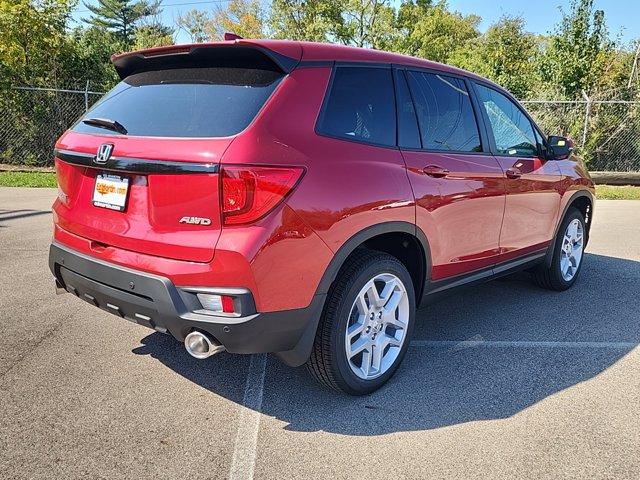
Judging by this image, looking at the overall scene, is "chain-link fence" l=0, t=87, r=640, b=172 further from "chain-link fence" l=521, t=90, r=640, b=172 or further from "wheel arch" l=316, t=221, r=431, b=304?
"wheel arch" l=316, t=221, r=431, b=304

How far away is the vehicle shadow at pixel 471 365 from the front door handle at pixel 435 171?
120 cm

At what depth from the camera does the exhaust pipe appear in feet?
7.93

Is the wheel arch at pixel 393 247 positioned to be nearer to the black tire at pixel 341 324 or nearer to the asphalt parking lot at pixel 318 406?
the black tire at pixel 341 324

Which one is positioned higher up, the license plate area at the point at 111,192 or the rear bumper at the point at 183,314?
the license plate area at the point at 111,192

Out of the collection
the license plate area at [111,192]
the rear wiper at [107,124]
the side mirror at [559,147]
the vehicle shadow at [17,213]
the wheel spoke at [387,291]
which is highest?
the side mirror at [559,147]

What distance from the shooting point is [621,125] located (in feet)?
42.3

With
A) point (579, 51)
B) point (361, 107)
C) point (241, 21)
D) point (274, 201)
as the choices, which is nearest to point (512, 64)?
point (579, 51)

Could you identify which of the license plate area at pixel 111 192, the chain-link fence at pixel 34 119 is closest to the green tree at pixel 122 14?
the chain-link fence at pixel 34 119

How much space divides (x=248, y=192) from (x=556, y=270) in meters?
3.56

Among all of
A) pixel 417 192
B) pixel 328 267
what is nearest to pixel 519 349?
pixel 417 192

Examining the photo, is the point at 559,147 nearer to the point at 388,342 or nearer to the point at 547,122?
the point at 388,342

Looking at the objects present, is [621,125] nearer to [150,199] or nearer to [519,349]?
[519,349]

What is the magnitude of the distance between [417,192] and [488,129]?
3.83 feet

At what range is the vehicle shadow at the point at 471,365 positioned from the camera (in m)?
2.83
